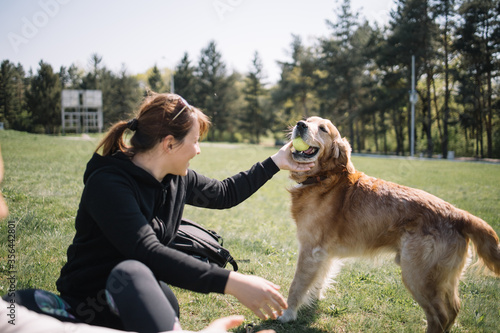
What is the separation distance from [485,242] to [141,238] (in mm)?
2797

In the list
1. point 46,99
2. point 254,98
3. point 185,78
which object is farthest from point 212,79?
point 46,99

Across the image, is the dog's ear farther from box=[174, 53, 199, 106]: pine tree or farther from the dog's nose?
box=[174, 53, 199, 106]: pine tree

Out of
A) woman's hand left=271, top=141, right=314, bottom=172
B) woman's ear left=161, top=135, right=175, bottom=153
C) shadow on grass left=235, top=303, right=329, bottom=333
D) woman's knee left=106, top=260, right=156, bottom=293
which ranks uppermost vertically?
woman's ear left=161, top=135, right=175, bottom=153

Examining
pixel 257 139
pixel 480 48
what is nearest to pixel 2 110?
pixel 480 48

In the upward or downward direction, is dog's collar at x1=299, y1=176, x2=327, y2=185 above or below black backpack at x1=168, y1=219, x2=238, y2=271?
above

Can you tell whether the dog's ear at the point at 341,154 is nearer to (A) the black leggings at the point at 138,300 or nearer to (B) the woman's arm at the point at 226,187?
(B) the woman's arm at the point at 226,187

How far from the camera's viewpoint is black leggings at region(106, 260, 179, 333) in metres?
1.64

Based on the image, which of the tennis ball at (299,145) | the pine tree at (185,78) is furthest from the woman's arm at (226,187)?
the pine tree at (185,78)

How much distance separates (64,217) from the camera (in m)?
5.14

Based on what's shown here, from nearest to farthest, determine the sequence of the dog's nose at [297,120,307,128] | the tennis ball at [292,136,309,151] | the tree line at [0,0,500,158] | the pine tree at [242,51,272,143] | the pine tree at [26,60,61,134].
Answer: the tennis ball at [292,136,309,151] → the dog's nose at [297,120,307,128] → the pine tree at [26,60,61,134] → the tree line at [0,0,500,158] → the pine tree at [242,51,272,143]

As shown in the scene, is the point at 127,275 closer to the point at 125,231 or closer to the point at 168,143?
the point at 125,231

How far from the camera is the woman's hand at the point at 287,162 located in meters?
3.30

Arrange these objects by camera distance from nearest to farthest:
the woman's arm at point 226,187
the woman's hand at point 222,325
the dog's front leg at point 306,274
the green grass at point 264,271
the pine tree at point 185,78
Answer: the woman's hand at point 222,325 < the woman's arm at point 226,187 < the green grass at point 264,271 < the dog's front leg at point 306,274 < the pine tree at point 185,78

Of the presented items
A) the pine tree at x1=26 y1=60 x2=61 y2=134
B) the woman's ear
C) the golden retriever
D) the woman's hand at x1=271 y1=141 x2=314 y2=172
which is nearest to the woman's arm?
the woman's hand at x1=271 y1=141 x2=314 y2=172
